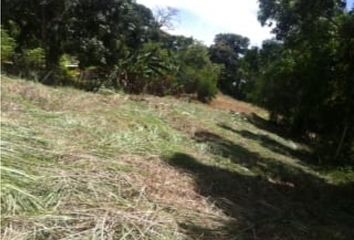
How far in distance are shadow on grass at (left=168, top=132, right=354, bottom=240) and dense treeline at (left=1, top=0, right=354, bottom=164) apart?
147 inches

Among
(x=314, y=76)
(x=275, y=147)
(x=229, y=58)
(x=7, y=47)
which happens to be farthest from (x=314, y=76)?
(x=229, y=58)

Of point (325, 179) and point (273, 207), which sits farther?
point (325, 179)

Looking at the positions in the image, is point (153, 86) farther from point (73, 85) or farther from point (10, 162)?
point (10, 162)

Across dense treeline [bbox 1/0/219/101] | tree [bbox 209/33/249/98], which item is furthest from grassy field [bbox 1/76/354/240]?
tree [bbox 209/33/249/98]

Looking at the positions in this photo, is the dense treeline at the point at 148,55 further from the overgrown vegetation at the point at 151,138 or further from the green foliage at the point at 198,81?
the green foliage at the point at 198,81

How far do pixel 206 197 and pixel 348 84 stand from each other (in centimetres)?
843

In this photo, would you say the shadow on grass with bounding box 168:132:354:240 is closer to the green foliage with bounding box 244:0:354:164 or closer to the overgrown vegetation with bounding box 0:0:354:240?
the overgrown vegetation with bounding box 0:0:354:240

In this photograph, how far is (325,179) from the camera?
11453mm

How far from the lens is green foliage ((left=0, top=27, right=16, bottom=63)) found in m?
Result: 12.9

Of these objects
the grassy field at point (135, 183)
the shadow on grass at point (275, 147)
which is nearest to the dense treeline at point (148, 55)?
the shadow on grass at point (275, 147)

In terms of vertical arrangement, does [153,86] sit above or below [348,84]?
below

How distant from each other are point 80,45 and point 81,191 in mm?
10687

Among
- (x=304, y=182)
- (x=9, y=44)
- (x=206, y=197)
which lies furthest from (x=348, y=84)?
(x=206, y=197)

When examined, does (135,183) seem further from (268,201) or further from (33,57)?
(33,57)
